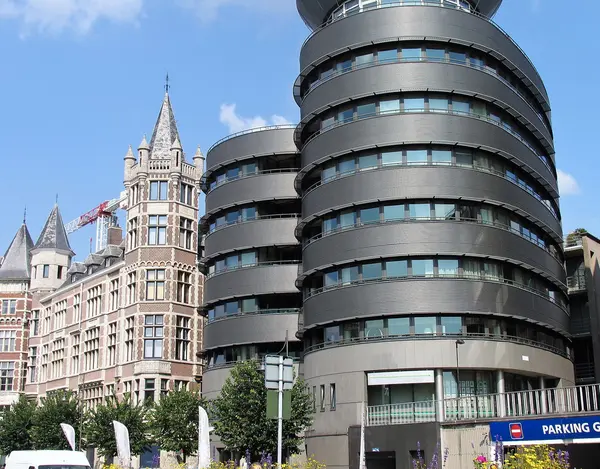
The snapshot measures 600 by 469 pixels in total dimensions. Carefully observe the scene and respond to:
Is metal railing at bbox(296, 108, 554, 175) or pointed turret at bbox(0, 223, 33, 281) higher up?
pointed turret at bbox(0, 223, 33, 281)

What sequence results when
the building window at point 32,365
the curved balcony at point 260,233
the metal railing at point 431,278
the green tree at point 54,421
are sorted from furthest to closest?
1. the building window at point 32,365
2. the green tree at point 54,421
3. the curved balcony at point 260,233
4. the metal railing at point 431,278

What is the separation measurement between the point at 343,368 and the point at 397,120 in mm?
13644

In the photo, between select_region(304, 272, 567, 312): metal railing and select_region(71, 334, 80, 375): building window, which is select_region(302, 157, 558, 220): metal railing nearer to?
select_region(304, 272, 567, 312): metal railing

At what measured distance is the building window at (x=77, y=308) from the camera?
81.1 m

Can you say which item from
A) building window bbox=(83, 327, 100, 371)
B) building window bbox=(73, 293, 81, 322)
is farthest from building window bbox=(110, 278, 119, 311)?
building window bbox=(73, 293, 81, 322)

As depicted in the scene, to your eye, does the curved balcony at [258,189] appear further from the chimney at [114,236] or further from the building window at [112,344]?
the chimney at [114,236]

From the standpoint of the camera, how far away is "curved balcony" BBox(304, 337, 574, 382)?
140 ft

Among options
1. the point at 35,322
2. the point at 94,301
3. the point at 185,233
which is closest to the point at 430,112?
the point at 185,233

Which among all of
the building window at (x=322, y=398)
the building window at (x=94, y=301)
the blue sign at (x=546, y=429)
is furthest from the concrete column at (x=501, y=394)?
the building window at (x=94, y=301)

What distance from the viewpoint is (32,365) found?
9062cm

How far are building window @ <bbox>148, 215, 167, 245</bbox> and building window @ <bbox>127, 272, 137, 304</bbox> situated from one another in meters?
3.31

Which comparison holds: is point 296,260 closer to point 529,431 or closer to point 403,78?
point 403,78

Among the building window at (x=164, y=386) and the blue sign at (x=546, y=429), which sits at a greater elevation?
the building window at (x=164, y=386)

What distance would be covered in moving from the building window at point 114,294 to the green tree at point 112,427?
1441 cm
